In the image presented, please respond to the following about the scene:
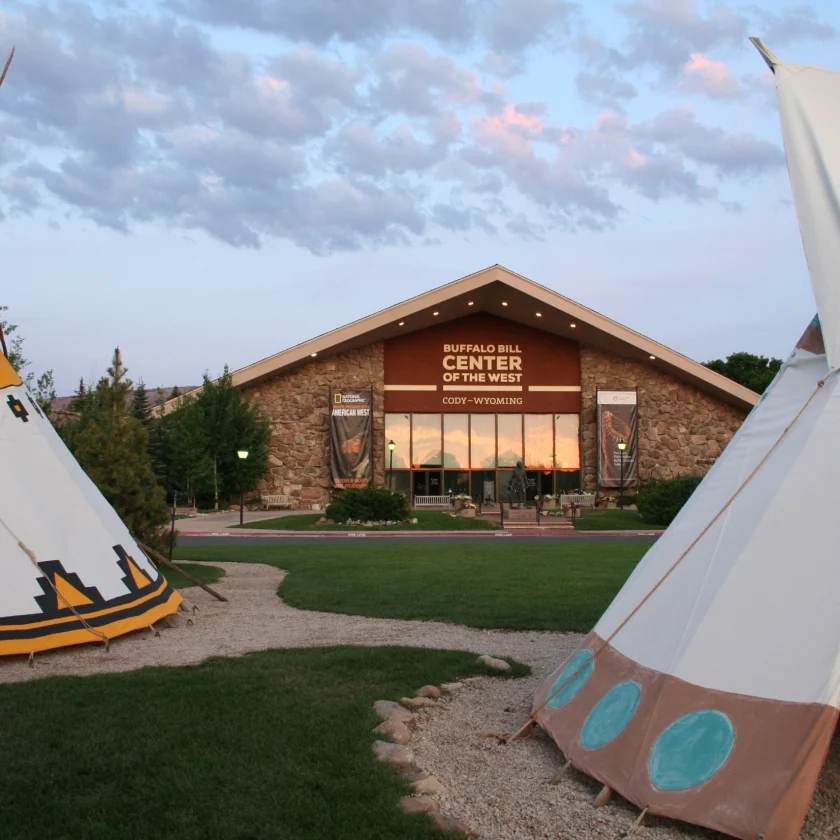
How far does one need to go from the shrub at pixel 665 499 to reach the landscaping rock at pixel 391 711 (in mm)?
27178

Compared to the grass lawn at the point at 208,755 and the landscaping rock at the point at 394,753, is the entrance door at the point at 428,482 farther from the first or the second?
the landscaping rock at the point at 394,753

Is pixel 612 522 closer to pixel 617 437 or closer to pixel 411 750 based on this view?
pixel 617 437

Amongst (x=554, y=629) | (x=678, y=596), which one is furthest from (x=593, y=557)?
(x=678, y=596)

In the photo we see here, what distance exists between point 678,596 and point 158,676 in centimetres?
473

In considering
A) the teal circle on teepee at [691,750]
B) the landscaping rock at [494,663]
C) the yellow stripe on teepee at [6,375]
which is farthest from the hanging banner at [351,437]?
the teal circle on teepee at [691,750]

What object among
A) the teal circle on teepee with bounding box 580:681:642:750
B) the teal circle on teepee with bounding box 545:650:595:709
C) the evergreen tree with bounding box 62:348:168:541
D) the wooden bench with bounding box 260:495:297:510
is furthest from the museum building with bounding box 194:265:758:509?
the teal circle on teepee with bounding box 580:681:642:750

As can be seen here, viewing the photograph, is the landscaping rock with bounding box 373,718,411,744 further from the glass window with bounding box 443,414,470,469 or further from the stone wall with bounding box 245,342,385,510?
the glass window with bounding box 443,414,470,469

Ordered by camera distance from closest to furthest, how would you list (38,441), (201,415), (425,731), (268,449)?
(425,731)
(38,441)
(201,415)
(268,449)

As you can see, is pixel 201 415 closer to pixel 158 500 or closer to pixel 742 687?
pixel 158 500

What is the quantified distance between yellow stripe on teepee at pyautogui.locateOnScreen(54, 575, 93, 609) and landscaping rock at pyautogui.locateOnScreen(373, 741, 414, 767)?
4.71 metres

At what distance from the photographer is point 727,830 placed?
415 centimetres

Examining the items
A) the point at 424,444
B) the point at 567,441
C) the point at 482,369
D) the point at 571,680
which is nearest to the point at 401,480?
the point at 424,444

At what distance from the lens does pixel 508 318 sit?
43.0 meters

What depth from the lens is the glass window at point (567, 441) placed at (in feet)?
141
